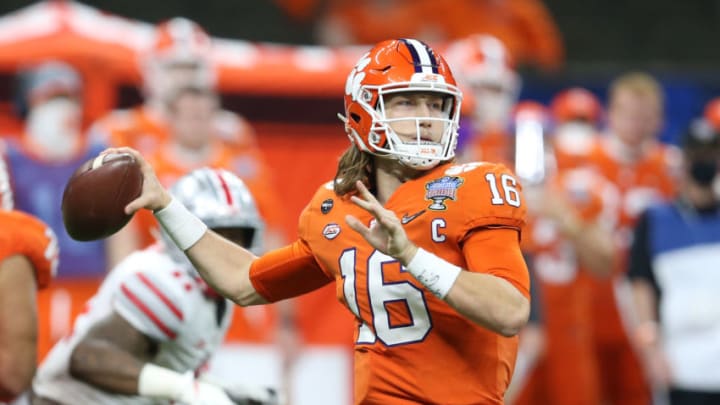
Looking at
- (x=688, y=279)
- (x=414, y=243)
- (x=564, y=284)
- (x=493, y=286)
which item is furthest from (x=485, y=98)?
(x=493, y=286)

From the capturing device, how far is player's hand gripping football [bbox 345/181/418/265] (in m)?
3.12

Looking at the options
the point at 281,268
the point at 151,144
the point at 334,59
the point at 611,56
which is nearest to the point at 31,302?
the point at 281,268

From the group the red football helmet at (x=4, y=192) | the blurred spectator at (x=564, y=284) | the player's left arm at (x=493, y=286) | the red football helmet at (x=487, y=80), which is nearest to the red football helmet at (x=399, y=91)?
the player's left arm at (x=493, y=286)

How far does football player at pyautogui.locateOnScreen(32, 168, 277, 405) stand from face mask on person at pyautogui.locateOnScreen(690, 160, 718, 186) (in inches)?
99.5

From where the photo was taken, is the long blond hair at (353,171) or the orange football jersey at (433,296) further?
the long blond hair at (353,171)

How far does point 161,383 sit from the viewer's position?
12.7 ft

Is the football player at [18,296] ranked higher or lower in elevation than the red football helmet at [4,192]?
lower

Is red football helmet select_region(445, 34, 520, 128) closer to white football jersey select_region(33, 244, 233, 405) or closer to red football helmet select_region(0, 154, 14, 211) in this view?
white football jersey select_region(33, 244, 233, 405)

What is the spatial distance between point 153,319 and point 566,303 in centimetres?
355

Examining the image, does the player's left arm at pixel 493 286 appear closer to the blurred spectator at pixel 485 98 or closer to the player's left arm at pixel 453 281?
the player's left arm at pixel 453 281

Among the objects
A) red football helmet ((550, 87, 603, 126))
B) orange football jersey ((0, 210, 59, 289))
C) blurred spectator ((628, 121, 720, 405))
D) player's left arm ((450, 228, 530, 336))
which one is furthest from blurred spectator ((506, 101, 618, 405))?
player's left arm ((450, 228, 530, 336))

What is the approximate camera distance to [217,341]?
4.25 metres

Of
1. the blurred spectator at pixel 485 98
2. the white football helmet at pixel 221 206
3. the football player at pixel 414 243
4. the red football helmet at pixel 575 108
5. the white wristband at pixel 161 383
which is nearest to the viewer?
the football player at pixel 414 243

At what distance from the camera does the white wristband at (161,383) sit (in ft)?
12.6
